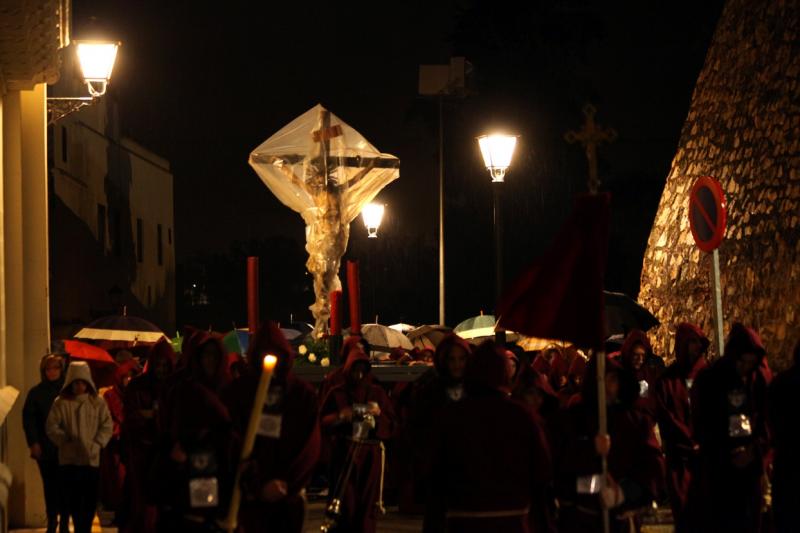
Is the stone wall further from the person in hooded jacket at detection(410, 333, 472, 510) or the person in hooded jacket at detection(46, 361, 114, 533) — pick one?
the person in hooded jacket at detection(46, 361, 114, 533)

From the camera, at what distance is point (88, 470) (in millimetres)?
13469

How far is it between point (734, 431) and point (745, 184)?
999cm

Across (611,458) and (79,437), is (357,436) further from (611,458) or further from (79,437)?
(611,458)

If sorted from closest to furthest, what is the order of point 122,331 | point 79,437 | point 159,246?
point 79,437 < point 122,331 < point 159,246

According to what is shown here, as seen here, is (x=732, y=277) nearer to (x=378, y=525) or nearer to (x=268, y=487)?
(x=378, y=525)

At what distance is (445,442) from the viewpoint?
7980 mm

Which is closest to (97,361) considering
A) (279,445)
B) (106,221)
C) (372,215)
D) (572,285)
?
(279,445)

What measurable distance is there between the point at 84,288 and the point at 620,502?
3422 cm

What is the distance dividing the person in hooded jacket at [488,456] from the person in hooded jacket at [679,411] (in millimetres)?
5786

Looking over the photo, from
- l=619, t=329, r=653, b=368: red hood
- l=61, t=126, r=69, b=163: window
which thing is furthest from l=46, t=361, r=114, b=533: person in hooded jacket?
l=61, t=126, r=69, b=163: window

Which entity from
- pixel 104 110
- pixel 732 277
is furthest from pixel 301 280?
pixel 732 277

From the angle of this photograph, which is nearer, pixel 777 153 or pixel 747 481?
pixel 747 481

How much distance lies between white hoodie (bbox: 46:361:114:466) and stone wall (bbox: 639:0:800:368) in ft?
30.9

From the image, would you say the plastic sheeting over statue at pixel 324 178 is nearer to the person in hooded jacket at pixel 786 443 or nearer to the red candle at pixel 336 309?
the red candle at pixel 336 309
